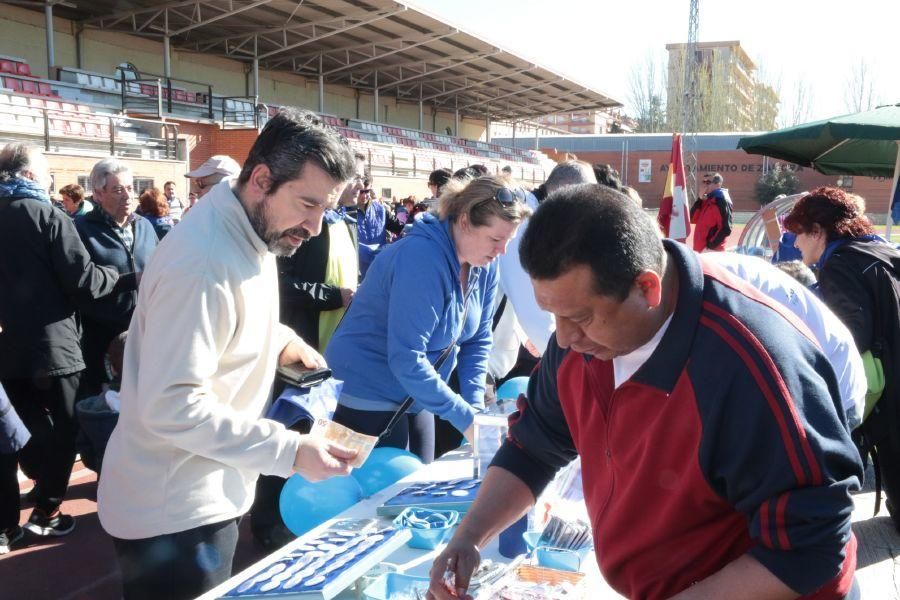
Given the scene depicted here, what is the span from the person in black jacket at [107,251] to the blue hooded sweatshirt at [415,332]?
1934 millimetres

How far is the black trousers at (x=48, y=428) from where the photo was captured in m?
3.71

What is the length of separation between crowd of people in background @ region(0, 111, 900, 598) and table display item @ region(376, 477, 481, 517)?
325mm

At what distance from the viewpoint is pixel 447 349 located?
2791 millimetres

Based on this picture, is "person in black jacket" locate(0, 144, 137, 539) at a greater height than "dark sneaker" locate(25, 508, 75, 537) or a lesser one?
greater

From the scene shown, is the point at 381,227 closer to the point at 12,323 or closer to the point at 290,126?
the point at 12,323

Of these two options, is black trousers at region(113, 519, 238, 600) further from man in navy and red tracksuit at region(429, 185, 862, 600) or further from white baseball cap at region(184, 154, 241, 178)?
white baseball cap at region(184, 154, 241, 178)

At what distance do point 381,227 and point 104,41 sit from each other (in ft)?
60.2

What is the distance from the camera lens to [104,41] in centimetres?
2266

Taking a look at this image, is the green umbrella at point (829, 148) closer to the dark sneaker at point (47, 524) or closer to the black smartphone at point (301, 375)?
the black smartphone at point (301, 375)

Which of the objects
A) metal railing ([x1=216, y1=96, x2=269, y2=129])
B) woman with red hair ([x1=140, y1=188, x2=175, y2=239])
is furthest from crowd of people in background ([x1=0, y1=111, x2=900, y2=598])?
metal railing ([x1=216, y1=96, x2=269, y2=129])

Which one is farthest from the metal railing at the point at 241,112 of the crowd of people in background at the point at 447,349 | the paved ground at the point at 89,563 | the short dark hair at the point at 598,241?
the short dark hair at the point at 598,241

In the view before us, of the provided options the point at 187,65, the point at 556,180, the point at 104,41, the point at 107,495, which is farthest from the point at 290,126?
the point at 187,65

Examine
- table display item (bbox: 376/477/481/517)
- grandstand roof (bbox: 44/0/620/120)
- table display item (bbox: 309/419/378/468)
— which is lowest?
table display item (bbox: 376/477/481/517)

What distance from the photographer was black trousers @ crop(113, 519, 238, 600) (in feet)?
5.79
